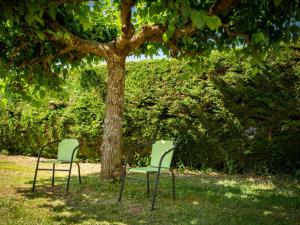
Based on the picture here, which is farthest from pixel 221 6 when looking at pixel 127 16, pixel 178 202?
pixel 178 202

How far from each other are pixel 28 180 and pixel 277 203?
5094 millimetres

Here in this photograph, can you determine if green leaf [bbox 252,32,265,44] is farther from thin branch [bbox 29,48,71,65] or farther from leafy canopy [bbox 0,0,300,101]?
thin branch [bbox 29,48,71,65]

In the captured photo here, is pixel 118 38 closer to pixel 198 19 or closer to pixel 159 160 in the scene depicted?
pixel 159 160

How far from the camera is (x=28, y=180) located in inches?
336

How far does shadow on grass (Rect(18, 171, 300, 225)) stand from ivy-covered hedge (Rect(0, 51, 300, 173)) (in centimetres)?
131

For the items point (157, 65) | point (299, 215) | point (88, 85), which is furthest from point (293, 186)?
point (88, 85)

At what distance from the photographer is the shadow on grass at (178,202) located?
5.27 m

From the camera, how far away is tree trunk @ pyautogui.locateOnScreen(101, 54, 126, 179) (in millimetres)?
7934

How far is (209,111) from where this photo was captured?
10336mm

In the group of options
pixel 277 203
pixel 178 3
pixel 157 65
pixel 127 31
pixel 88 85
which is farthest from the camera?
pixel 88 85

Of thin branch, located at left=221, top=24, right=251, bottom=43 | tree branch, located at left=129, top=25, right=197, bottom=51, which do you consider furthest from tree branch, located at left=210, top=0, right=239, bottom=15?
tree branch, located at left=129, top=25, right=197, bottom=51

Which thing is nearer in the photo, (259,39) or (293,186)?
(259,39)

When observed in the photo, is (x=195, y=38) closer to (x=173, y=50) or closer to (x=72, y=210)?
(x=173, y=50)

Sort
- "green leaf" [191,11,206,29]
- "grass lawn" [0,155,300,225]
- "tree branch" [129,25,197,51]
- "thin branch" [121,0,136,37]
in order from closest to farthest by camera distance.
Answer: "green leaf" [191,11,206,29], "grass lawn" [0,155,300,225], "thin branch" [121,0,136,37], "tree branch" [129,25,197,51]
